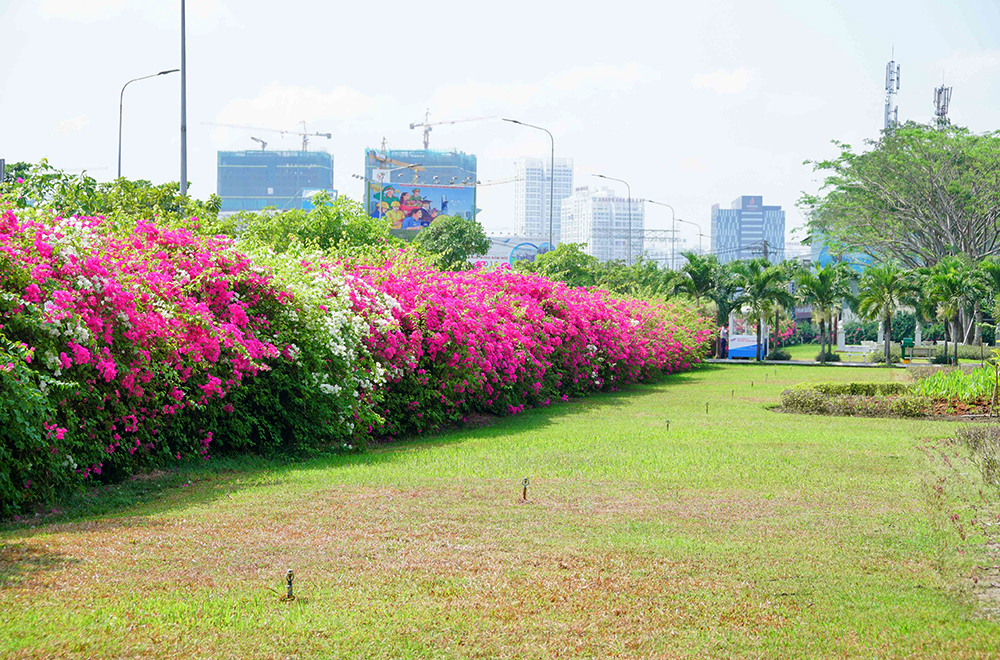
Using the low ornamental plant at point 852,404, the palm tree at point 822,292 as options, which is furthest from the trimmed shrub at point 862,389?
the palm tree at point 822,292

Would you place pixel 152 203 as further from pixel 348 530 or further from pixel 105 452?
pixel 348 530

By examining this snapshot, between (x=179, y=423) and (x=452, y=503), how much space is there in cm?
397

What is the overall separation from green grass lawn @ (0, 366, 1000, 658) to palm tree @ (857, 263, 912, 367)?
112 feet

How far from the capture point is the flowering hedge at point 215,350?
8.48 meters

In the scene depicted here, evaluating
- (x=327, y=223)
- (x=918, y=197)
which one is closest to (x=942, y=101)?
(x=918, y=197)

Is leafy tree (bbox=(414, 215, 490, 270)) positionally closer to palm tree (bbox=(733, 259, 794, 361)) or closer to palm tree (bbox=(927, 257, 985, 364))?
palm tree (bbox=(733, 259, 794, 361))

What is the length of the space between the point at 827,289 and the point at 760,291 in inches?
125

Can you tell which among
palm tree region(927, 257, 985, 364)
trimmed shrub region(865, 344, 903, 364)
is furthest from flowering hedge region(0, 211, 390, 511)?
trimmed shrub region(865, 344, 903, 364)

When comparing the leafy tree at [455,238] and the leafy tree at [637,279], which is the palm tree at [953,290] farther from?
the leafy tree at [455,238]

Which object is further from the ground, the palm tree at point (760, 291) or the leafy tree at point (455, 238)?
the leafy tree at point (455, 238)

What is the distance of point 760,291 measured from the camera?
4725 cm

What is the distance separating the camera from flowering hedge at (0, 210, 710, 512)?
27.8ft

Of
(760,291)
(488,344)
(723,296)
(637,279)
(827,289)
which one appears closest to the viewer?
(488,344)

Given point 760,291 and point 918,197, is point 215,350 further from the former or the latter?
point 918,197
